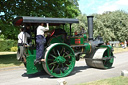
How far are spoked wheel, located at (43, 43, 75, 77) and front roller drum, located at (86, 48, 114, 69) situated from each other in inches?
53.9

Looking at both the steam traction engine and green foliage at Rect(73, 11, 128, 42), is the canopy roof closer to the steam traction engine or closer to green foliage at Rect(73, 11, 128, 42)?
the steam traction engine

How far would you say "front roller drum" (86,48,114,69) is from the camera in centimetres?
732

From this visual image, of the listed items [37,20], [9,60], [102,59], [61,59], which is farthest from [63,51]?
[9,60]

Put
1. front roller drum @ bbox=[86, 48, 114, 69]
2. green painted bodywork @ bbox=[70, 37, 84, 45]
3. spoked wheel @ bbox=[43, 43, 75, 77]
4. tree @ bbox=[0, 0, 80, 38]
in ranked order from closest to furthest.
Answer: spoked wheel @ bbox=[43, 43, 75, 77]
green painted bodywork @ bbox=[70, 37, 84, 45]
front roller drum @ bbox=[86, 48, 114, 69]
tree @ bbox=[0, 0, 80, 38]

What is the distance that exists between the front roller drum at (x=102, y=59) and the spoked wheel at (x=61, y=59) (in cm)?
137

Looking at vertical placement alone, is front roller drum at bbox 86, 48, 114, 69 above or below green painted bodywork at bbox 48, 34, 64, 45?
below

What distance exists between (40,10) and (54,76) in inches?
330

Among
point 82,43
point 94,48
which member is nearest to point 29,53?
point 82,43

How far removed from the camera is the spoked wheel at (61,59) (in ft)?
20.0

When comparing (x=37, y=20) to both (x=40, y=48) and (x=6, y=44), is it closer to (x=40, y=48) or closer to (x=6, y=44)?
(x=40, y=48)

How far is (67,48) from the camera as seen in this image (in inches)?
249

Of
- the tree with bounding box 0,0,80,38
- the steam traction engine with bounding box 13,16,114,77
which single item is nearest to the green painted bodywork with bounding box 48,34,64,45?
the steam traction engine with bounding box 13,16,114,77

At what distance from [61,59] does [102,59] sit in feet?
6.89

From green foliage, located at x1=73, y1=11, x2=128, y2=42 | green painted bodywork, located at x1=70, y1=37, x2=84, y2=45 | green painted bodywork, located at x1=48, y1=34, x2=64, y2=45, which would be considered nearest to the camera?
green painted bodywork, located at x1=48, y1=34, x2=64, y2=45
